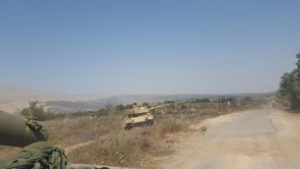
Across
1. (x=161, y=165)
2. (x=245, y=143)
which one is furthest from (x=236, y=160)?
(x=245, y=143)

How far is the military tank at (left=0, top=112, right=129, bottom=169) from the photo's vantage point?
2.65m

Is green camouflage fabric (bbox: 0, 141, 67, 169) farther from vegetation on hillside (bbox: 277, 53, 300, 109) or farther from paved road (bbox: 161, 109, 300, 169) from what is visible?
vegetation on hillside (bbox: 277, 53, 300, 109)

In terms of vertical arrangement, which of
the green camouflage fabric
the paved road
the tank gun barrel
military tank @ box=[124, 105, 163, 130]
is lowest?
the paved road

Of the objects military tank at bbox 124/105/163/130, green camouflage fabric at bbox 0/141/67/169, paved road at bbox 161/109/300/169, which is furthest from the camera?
military tank at bbox 124/105/163/130

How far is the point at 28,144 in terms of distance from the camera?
3.06 metres

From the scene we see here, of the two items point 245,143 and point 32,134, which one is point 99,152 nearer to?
point 245,143

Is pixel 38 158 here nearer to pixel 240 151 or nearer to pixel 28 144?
pixel 28 144

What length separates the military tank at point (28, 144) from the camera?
2650mm

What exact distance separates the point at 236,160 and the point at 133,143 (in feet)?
14.3

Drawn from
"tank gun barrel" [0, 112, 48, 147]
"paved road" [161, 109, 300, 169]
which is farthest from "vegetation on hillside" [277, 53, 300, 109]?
"tank gun barrel" [0, 112, 48, 147]

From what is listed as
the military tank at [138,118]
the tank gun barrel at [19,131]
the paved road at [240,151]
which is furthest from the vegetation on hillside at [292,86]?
the tank gun barrel at [19,131]

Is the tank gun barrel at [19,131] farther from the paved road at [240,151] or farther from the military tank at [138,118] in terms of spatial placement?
the military tank at [138,118]

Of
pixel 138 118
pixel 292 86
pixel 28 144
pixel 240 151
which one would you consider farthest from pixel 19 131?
pixel 292 86

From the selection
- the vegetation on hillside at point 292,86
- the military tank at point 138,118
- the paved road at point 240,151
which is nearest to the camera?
the paved road at point 240,151
